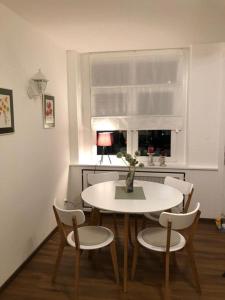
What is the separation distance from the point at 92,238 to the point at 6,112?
1369 millimetres

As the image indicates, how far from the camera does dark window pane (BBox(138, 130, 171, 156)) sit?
12.8 feet

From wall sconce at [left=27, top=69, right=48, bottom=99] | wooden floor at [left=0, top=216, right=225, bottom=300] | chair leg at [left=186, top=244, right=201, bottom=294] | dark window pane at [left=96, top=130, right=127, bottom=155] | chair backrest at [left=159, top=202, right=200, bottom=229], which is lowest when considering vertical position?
wooden floor at [left=0, top=216, right=225, bottom=300]

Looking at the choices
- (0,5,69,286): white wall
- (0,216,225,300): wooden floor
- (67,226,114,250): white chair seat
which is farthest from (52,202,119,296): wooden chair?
(0,5,69,286): white wall

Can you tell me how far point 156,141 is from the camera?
395 cm

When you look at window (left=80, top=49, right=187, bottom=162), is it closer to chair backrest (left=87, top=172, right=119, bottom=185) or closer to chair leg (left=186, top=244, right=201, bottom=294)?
chair backrest (left=87, top=172, right=119, bottom=185)

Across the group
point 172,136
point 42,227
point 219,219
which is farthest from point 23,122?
point 219,219

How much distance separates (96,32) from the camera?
2.89 meters

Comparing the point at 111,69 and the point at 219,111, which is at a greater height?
the point at 111,69

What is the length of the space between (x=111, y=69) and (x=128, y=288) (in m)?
2.91

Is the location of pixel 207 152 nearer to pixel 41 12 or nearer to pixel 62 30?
pixel 62 30

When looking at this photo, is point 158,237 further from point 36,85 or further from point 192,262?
point 36,85

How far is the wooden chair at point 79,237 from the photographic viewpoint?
2.11 metres

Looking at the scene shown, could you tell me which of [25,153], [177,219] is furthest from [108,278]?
[25,153]

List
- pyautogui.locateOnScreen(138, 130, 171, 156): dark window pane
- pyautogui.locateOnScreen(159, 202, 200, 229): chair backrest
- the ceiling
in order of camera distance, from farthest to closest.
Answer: pyautogui.locateOnScreen(138, 130, 171, 156): dark window pane, the ceiling, pyautogui.locateOnScreen(159, 202, 200, 229): chair backrest
